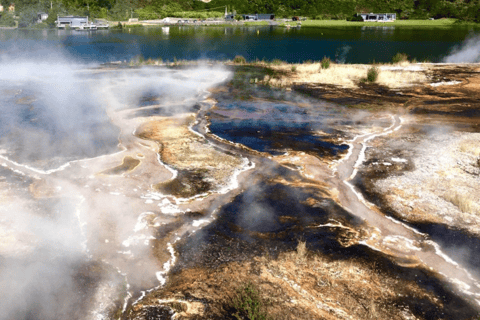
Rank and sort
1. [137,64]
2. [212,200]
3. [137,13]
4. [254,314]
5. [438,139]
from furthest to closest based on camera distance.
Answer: [137,13]
[137,64]
[438,139]
[212,200]
[254,314]

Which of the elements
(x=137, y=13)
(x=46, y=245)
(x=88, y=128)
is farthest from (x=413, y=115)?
(x=137, y=13)

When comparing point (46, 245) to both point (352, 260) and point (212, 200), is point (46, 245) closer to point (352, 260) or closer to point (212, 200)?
point (212, 200)

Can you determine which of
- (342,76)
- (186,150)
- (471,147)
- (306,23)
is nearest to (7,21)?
(306,23)

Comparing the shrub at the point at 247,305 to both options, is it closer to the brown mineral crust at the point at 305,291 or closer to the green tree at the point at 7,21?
the brown mineral crust at the point at 305,291

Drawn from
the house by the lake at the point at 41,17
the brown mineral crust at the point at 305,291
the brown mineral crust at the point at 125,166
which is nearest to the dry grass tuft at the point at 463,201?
the brown mineral crust at the point at 305,291

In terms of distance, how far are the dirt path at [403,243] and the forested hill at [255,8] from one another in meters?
136

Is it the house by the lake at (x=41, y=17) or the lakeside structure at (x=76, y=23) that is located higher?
the house by the lake at (x=41, y=17)

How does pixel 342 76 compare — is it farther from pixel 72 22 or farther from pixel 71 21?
pixel 71 21

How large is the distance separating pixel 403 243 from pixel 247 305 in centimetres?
638

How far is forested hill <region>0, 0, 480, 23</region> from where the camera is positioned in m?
139

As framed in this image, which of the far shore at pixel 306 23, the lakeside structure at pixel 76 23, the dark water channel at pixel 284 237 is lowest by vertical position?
the dark water channel at pixel 284 237

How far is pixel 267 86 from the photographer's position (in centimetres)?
3575

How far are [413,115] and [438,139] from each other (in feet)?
17.9

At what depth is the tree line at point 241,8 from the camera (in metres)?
137
